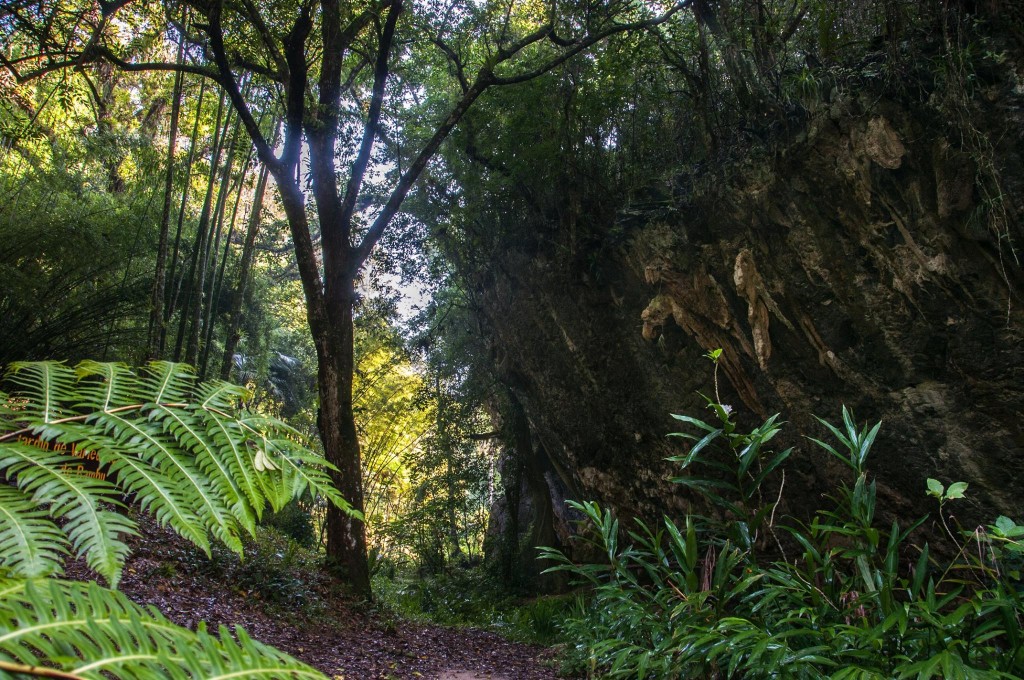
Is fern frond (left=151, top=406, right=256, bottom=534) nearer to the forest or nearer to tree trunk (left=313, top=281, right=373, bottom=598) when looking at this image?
the forest

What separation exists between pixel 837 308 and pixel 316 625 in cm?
515

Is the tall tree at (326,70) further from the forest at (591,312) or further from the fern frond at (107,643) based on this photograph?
the fern frond at (107,643)

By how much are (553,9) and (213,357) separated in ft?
22.3

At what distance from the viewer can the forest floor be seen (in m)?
4.20

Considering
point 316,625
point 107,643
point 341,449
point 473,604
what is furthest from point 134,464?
point 473,604

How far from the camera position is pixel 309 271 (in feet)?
18.8

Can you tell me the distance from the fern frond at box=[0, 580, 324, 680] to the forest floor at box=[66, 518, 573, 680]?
3.77 metres

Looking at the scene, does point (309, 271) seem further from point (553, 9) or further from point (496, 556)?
point (496, 556)

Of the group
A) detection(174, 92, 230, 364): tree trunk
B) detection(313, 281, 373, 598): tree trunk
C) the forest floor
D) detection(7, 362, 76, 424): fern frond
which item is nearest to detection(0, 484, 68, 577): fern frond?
detection(7, 362, 76, 424): fern frond

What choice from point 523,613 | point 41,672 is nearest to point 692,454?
point 41,672

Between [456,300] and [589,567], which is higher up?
[456,300]

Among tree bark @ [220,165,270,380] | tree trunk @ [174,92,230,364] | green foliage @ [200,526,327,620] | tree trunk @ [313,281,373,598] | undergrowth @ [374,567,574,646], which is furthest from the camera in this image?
undergrowth @ [374,567,574,646]

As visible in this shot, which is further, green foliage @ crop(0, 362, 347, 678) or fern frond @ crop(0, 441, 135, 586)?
fern frond @ crop(0, 441, 135, 586)

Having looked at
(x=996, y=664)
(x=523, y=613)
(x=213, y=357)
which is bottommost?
(x=523, y=613)
